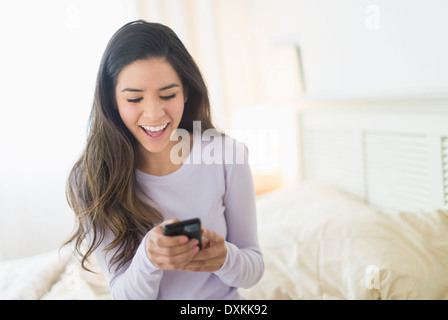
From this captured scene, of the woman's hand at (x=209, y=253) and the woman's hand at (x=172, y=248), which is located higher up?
the woman's hand at (x=172, y=248)

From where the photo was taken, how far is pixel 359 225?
3.12ft

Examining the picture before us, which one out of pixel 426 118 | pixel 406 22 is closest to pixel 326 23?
pixel 406 22

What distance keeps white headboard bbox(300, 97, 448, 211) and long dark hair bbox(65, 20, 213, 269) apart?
64cm

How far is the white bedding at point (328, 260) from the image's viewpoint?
2.69 feet

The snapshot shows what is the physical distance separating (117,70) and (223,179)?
0.28 metres

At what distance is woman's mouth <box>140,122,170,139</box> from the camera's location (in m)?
0.55

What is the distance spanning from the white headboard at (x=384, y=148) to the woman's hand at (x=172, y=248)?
30.0 inches

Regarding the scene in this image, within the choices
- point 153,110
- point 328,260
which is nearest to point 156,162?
point 153,110

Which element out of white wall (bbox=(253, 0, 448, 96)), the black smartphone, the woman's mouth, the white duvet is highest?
white wall (bbox=(253, 0, 448, 96))

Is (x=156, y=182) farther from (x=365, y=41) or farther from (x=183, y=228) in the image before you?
(x=365, y=41)

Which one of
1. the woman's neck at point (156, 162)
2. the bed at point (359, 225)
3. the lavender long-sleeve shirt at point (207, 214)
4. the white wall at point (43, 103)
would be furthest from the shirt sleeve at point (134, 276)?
the bed at point (359, 225)

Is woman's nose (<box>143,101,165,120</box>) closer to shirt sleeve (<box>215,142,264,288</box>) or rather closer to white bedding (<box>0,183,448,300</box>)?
shirt sleeve (<box>215,142,264,288</box>)

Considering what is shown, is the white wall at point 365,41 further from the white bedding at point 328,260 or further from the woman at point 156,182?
the woman at point 156,182

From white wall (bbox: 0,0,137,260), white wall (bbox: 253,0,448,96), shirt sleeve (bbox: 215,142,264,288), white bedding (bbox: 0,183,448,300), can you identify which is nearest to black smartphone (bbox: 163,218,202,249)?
shirt sleeve (bbox: 215,142,264,288)
